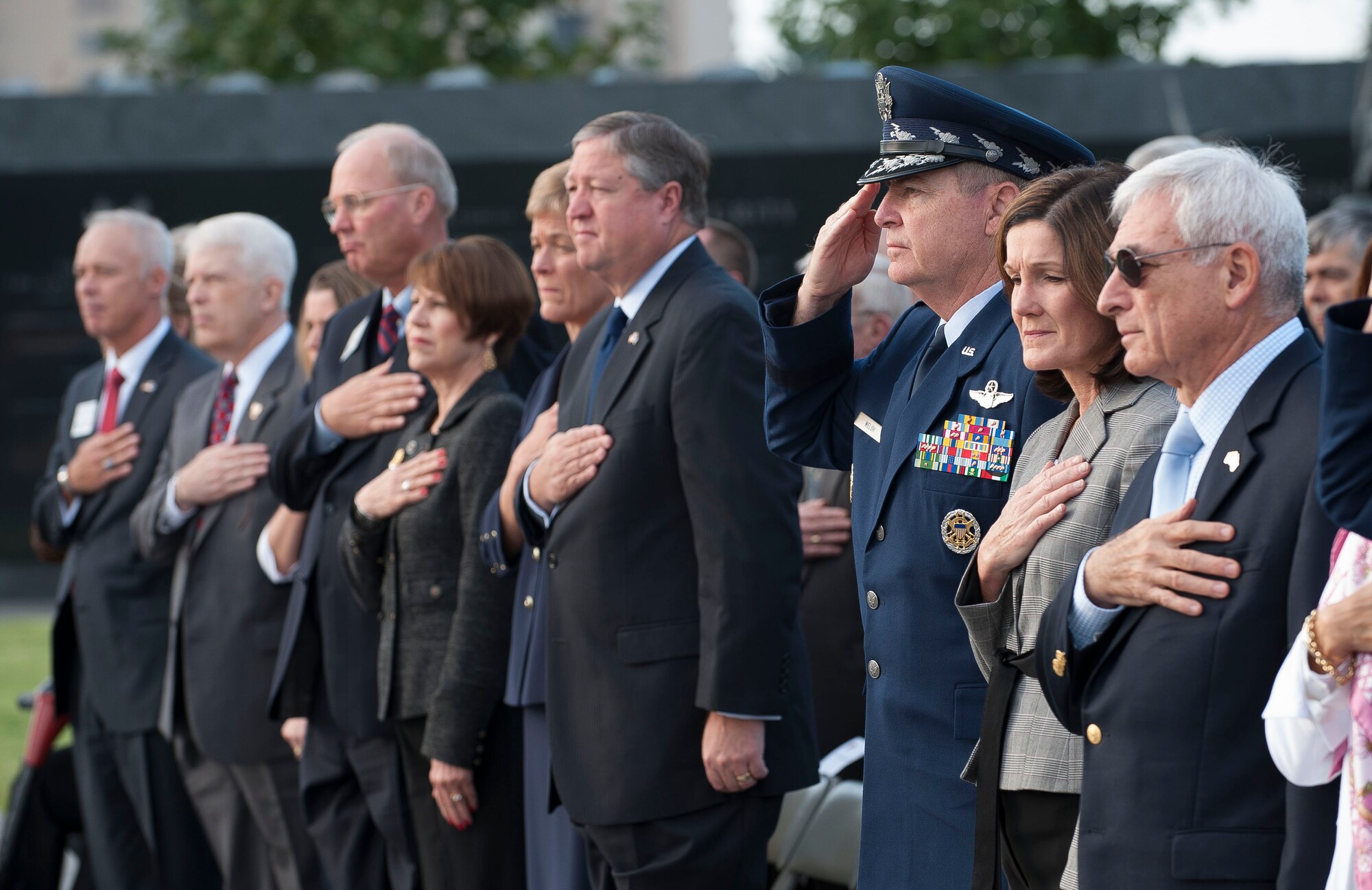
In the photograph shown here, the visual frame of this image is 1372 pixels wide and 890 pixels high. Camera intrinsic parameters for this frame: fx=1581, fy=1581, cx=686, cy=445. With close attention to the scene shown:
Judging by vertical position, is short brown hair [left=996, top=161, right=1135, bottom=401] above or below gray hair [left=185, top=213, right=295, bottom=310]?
below

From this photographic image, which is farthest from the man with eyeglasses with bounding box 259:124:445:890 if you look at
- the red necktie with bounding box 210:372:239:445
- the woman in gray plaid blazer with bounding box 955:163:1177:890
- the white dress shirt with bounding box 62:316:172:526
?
the woman in gray plaid blazer with bounding box 955:163:1177:890

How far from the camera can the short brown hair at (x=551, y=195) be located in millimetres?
4199

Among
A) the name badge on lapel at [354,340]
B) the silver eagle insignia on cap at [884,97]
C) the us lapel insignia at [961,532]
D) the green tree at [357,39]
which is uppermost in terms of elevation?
the green tree at [357,39]

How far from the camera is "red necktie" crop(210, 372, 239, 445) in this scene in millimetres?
5301

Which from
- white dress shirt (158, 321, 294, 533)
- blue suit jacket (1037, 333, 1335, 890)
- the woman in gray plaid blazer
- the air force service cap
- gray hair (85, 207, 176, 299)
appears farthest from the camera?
gray hair (85, 207, 176, 299)

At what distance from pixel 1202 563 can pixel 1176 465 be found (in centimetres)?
22

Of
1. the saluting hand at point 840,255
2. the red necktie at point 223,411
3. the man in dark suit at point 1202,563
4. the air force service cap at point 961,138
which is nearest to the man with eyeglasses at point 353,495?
the red necktie at point 223,411

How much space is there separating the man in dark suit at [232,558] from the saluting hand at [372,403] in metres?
0.64

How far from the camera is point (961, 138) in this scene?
2844 millimetres

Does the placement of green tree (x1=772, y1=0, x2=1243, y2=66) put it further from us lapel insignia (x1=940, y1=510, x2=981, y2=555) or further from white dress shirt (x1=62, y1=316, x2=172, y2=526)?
us lapel insignia (x1=940, y1=510, x2=981, y2=555)

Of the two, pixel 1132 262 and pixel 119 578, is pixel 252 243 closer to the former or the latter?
pixel 119 578

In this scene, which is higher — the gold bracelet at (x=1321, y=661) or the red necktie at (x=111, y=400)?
the red necktie at (x=111, y=400)

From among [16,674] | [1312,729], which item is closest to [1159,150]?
[1312,729]

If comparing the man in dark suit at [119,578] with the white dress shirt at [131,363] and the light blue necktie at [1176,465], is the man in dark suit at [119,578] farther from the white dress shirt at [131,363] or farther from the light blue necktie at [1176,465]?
the light blue necktie at [1176,465]
